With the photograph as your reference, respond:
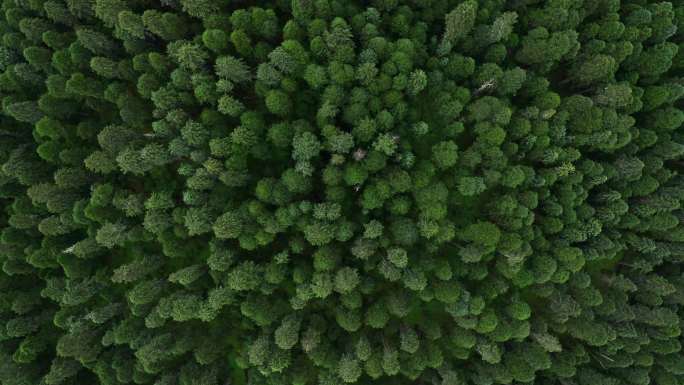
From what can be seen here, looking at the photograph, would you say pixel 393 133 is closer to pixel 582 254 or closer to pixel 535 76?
pixel 535 76

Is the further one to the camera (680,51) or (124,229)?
(680,51)

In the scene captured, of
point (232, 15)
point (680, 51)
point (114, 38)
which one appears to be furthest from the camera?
point (680, 51)

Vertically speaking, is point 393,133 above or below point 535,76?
below

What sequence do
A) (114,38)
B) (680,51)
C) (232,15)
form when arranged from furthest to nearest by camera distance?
(680,51) < (114,38) < (232,15)

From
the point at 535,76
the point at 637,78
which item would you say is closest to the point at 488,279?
the point at 535,76

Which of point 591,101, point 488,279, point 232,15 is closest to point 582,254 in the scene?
→ point 488,279

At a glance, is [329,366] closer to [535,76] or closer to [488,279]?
[488,279]

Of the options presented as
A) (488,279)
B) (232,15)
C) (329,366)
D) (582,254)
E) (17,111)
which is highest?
(232,15)
